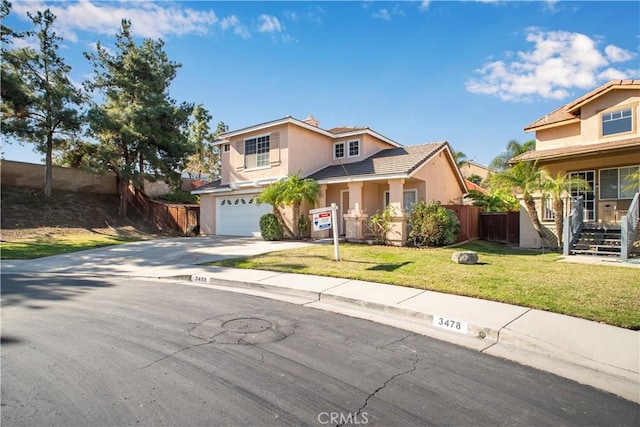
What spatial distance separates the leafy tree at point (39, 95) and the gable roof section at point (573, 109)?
27151 millimetres

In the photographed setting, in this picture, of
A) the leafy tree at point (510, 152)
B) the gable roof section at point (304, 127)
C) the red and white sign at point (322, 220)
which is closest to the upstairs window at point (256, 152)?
the gable roof section at point (304, 127)

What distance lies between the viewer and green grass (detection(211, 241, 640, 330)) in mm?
6027

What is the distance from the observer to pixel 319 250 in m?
13.4

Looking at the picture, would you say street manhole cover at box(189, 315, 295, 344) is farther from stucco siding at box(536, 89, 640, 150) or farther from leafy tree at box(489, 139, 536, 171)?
leafy tree at box(489, 139, 536, 171)

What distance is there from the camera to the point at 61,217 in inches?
868

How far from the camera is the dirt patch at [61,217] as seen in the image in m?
19.6

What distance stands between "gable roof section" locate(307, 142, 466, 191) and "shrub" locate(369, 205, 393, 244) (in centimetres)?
169

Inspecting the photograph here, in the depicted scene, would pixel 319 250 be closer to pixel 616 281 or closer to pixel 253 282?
pixel 253 282

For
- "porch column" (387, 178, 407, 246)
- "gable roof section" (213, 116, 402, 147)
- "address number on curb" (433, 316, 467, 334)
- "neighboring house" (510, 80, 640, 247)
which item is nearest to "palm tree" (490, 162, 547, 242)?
"neighboring house" (510, 80, 640, 247)

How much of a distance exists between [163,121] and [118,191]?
28.1ft

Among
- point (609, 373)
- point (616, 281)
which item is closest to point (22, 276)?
point (609, 373)

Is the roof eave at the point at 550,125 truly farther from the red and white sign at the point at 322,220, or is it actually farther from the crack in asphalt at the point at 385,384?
the crack in asphalt at the point at 385,384

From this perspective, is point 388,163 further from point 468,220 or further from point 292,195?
point 292,195

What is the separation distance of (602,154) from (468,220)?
19.4 feet
